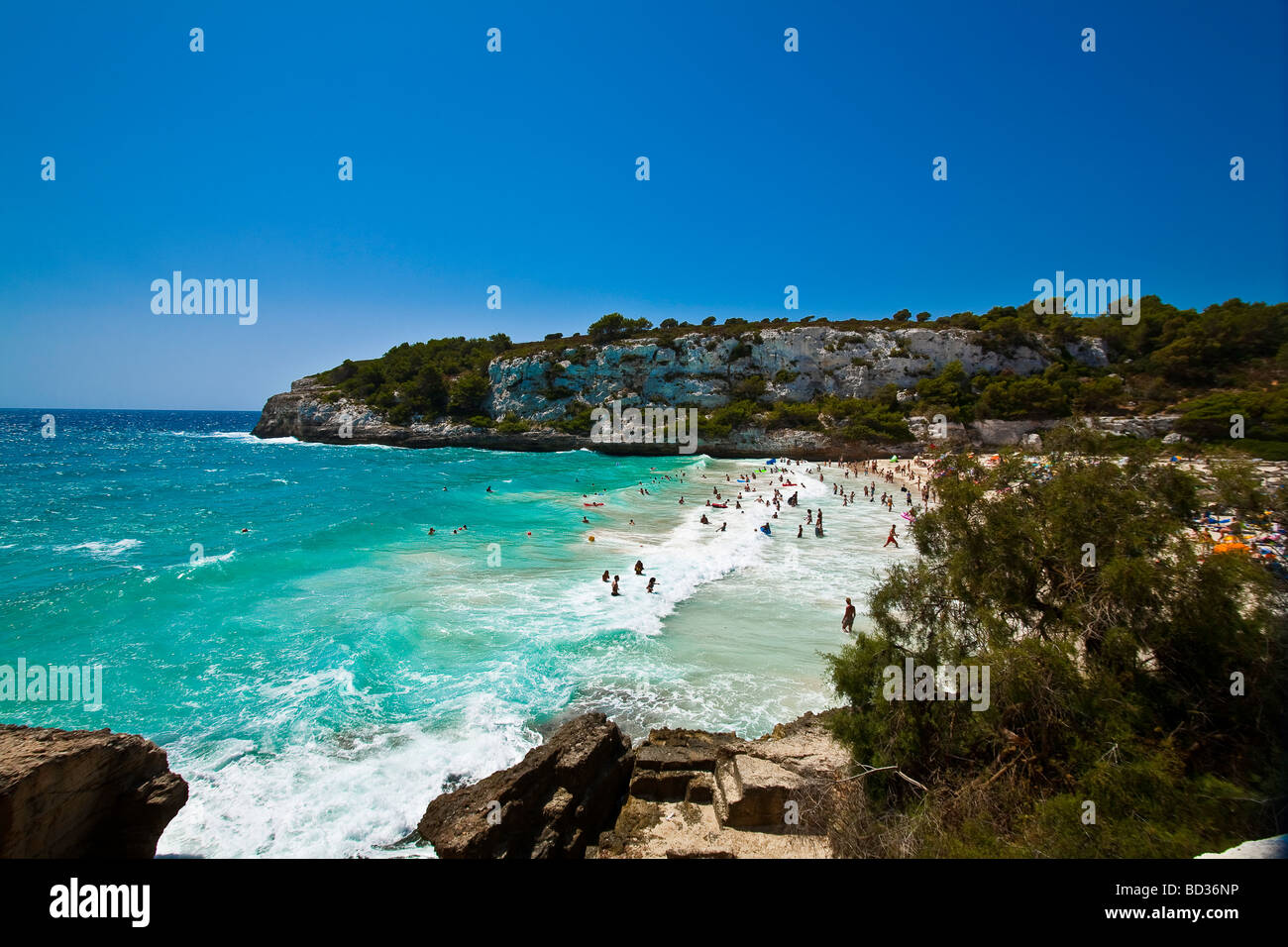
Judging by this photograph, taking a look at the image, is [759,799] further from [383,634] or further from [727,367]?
[727,367]

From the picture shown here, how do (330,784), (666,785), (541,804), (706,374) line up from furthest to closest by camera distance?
(706,374)
(330,784)
(666,785)
(541,804)

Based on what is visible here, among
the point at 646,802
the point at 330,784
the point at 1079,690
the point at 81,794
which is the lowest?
the point at 330,784

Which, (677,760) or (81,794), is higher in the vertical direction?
(81,794)

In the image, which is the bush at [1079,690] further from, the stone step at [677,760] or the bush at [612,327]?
the bush at [612,327]

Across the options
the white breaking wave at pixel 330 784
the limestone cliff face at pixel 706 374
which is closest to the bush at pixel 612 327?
the limestone cliff face at pixel 706 374

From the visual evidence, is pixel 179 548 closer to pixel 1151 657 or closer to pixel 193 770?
pixel 193 770

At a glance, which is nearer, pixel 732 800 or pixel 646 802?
pixel 732 800

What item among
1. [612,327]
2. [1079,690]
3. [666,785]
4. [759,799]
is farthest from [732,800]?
[612,327]
